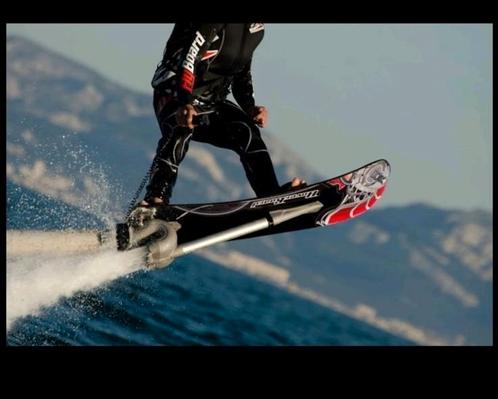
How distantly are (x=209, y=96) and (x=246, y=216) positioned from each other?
140 centimetres

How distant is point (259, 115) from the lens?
1224 cm

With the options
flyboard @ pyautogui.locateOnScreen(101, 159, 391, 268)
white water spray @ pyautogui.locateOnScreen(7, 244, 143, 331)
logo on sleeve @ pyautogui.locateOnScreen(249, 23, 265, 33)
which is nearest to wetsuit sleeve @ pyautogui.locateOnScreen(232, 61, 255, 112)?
logo on sleeve @ pyautogui.locateOnScreen(249, 23, 265, 33)

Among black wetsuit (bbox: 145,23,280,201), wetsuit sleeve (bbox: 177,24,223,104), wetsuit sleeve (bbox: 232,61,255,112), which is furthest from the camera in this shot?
wetsuit sleeve (bbox: 232,61,255,112)

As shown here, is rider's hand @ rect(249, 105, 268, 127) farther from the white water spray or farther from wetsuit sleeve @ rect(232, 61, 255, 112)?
the white water spray

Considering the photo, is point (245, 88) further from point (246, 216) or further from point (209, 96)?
point (246, 216)

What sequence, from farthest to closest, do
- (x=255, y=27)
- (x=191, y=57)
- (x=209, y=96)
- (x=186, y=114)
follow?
(x=209, y=96) < (x=255, y=27) < (x=191, y=57) < (x=186, y=114)

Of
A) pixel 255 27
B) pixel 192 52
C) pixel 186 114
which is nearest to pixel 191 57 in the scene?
pixel 192 52

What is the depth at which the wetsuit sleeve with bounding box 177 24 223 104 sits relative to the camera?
10.9 m

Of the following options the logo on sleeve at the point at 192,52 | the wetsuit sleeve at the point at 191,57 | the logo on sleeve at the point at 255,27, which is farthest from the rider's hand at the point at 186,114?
the logo on sleeve at the point at 255,27

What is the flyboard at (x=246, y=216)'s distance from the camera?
1057 centimetres
